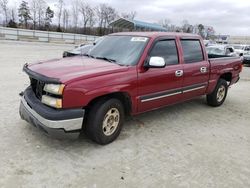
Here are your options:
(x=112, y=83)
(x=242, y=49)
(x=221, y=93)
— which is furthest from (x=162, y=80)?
(x=242, y=49)

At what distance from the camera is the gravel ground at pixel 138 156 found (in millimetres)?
3287

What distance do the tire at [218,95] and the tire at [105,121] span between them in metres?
3.33

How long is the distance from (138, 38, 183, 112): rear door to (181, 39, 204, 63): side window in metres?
0.34

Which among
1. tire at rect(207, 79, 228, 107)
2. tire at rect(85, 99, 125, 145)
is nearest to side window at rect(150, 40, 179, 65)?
tire at rect(85, 99, 125, 145)

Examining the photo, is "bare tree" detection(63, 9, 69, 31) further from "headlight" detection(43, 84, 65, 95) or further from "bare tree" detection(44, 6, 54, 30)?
"headlight" detection(43, 84, 65, 95)

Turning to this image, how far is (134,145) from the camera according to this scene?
14.0ft

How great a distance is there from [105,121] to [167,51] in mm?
1969

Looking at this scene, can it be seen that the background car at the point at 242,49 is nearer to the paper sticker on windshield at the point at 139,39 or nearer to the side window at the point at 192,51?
the side window at the point at 192,51

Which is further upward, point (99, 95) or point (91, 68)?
point (91, 68)

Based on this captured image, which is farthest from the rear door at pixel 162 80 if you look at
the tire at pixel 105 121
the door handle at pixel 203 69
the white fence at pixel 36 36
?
the white fence at pixel 36 36

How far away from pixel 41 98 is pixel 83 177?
54.7 inches

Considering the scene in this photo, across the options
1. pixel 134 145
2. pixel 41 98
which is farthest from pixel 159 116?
pixel 41 98

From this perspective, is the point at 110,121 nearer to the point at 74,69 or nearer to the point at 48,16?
the point at 74,69

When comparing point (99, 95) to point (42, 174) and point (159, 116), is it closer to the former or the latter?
point (42, 174)
